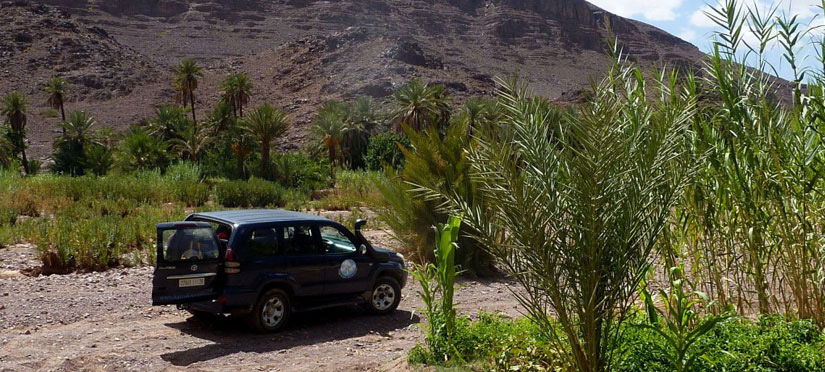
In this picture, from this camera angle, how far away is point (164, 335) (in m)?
9.48

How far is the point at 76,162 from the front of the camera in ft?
190

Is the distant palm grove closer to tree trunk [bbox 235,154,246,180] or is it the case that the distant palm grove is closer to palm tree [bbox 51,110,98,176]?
tree trunk [bbox 235,154,246,180]

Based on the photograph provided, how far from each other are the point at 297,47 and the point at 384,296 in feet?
420

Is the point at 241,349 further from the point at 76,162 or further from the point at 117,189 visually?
the point at 76,162

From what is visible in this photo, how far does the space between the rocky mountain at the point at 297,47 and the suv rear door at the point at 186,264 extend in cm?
7597

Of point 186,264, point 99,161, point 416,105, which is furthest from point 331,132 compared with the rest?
point 186,264

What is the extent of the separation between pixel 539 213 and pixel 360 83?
11102cm

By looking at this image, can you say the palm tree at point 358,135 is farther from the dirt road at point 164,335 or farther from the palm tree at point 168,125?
the dirt road at point 164,335

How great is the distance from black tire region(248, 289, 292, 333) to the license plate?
0.73m

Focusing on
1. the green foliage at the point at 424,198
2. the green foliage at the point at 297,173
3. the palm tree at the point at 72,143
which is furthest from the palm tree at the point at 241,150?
the green foliage at the point at 424,198

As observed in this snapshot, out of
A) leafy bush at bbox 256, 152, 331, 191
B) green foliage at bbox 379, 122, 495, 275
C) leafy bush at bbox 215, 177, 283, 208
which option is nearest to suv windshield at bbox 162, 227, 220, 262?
green foliage at bbox 379, 122, 495, 275

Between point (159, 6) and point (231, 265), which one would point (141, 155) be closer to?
point (231, 265)

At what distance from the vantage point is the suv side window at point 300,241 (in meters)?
9.81

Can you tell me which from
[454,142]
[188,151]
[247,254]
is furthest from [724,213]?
[188,151]
